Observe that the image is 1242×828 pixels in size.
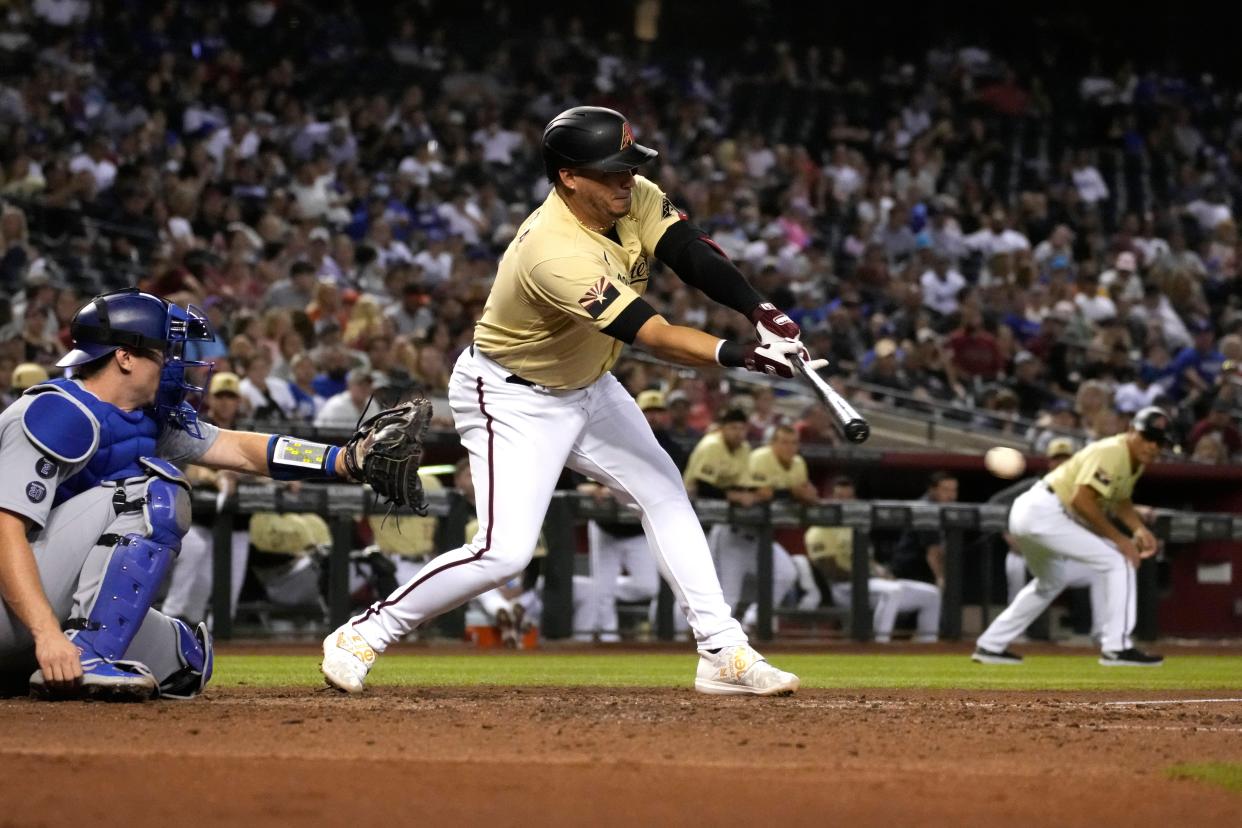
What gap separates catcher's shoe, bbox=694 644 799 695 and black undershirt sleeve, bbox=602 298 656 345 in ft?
3.93

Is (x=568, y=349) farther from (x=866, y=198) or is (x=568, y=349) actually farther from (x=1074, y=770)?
(x=866, y=198)

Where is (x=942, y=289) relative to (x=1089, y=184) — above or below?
below

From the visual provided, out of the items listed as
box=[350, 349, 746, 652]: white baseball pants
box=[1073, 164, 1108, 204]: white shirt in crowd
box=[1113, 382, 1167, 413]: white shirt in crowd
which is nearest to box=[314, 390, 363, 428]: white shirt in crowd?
box=[350, 349, 746, 652]: white baseball pants

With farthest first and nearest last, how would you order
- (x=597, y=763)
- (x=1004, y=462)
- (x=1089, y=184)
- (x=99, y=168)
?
1. (x=1089, y=184)
2. (x=99, y=168)
3. (x=1004, y=462)
4. (x=597, y=763)

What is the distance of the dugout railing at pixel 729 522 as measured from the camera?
35.8ft

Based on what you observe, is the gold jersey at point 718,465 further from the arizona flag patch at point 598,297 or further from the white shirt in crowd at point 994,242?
the white shirt in crowd at point 994,242

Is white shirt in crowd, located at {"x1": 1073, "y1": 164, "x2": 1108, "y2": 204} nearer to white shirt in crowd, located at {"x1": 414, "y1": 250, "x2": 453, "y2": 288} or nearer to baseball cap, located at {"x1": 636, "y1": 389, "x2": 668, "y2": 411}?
white shirt in crowd, located at {"x1": 414, "y1": 250, "x2": 453, "y2": 288}

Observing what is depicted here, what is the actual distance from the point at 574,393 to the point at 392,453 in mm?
628

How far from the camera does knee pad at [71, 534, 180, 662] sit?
505 cm

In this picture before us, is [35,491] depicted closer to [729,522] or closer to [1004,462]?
[729,522]

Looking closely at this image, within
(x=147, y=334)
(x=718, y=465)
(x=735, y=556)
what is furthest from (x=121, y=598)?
(x=735, y=556)

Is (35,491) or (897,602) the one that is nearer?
(35,491)

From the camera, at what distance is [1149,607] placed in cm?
1285

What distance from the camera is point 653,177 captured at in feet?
59.9
